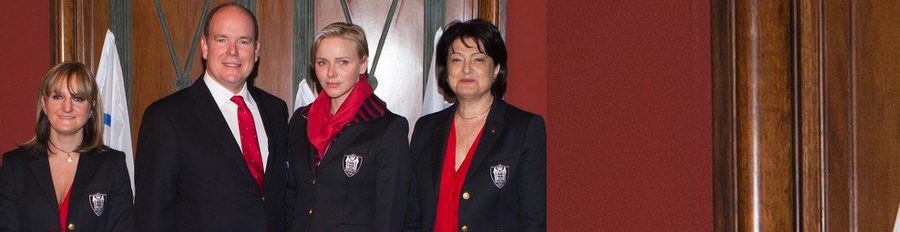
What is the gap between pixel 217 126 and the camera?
2293mm

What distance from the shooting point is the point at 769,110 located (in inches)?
40.5

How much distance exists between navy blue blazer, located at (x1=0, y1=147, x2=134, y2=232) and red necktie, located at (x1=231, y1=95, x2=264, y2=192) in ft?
1.79

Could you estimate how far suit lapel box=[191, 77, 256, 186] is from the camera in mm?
2273

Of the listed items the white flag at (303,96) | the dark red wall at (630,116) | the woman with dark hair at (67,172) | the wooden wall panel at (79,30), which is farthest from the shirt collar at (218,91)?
the wooden wall panel at (79,30)

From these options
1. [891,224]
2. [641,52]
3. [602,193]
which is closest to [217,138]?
[602,193]

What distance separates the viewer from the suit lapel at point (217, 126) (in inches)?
89.5

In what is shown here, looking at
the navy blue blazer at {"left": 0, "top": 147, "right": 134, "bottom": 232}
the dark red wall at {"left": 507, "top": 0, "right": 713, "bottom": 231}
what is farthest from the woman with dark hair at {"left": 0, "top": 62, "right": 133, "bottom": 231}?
the dark red wall at {"left": 507, "top": 0, "right": 713, "bottom": 231}

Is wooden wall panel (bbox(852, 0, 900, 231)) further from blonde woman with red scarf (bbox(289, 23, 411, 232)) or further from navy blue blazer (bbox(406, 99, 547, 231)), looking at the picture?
blonde woman with red scarf (bbox(289, 23, 411, 232))

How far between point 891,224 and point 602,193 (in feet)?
1.63

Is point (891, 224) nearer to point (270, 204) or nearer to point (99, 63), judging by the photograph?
point (270, 204)

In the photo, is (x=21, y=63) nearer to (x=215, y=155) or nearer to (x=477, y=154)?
(x=215, y=155)

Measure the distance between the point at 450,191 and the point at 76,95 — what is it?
122 centimetres

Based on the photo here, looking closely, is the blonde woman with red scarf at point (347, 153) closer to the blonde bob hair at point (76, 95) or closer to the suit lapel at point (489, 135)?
the suit lapel at point (489, 135)

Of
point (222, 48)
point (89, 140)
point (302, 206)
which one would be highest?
point (222, 48)
